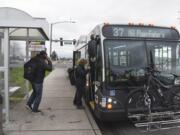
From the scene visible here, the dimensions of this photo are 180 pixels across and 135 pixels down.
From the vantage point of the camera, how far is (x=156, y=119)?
27.8ft

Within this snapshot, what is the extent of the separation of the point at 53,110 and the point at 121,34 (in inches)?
144

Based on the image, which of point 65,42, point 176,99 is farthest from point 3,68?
point 65,42

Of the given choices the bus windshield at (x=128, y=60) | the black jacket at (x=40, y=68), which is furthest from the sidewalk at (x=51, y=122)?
the bus windshield at (x=128, y=60)

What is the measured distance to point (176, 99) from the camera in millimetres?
8383

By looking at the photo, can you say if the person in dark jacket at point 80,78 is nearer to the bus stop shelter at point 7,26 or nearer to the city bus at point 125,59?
the city bus at point 125,59

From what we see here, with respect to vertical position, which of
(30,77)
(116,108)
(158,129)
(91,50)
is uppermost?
(91,50)

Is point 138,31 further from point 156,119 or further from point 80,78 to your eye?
point 80,78

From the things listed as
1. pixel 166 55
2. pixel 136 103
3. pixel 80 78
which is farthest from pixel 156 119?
pixel 80 78

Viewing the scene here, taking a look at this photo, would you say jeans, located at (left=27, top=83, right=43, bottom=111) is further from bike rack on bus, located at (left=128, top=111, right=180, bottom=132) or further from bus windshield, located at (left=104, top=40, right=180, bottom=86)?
bike rack on bus, located at (left=128, top=111, right=180, bottom=132)

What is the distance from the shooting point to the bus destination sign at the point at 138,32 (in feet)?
27.0

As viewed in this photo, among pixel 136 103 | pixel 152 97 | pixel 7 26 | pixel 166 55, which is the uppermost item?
pixel 7 26

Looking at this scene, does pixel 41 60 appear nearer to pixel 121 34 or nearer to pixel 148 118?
pixel 121 34

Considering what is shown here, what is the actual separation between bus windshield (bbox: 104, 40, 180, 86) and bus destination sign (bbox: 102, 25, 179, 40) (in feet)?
0.53

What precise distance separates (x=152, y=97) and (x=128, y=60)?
42.1 inches
